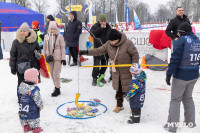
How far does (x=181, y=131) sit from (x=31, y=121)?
2434 mm

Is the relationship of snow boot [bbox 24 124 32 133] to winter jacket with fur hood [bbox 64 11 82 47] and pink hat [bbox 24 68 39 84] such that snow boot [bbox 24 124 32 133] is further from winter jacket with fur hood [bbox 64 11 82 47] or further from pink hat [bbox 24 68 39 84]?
winter jacket with fur hood [bbox 64 11 82 47]

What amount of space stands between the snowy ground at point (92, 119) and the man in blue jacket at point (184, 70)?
276 mm

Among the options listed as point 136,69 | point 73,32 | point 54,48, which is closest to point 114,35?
point 136,69

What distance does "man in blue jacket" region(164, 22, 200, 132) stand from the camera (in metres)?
3.16

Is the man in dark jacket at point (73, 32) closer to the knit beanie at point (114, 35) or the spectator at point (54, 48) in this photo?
the spectator at point (54, 48)

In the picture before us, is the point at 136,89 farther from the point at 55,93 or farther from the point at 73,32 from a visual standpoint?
the point at 73,32

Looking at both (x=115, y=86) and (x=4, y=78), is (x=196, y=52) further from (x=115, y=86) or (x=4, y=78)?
(x=4, y=78)

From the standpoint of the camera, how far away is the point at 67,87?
601 cm

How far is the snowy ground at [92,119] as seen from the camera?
12.0 feet

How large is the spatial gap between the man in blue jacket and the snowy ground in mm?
276

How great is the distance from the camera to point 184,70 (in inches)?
127

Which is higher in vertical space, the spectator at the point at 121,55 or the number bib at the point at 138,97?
the spectator at the point at 121,55

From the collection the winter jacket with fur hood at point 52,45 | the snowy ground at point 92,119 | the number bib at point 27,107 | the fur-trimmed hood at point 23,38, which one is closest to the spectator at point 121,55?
the snowy ground at point 92,119

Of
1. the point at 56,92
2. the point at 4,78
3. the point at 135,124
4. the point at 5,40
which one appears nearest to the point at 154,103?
the point at 135,124
